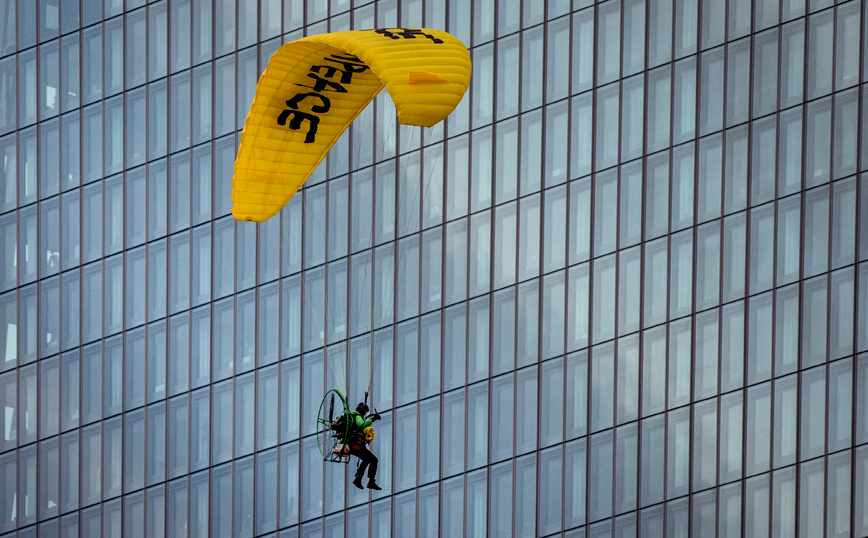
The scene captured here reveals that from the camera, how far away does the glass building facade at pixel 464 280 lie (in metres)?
30.4

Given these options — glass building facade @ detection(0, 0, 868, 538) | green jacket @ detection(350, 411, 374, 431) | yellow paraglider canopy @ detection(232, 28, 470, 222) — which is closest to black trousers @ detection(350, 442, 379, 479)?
green jacket @ detection(350, 411, 374, 431)

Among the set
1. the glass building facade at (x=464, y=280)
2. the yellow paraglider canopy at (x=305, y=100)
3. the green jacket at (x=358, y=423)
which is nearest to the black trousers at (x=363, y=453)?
the green jacket at (x=358, y=423)

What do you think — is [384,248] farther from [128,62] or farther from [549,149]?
[128,62]

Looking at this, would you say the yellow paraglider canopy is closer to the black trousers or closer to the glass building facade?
the black trousers

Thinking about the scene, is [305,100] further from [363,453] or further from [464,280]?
[464,280]

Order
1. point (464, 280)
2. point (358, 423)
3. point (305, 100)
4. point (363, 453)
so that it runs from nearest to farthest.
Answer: point (358, 423), point (363, 453), point (305, 100), point (464, 280)

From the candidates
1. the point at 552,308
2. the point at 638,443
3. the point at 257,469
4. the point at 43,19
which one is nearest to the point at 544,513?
the point at 638,443

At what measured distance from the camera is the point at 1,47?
34562mm

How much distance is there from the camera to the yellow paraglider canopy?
65.1ft

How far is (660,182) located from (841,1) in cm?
578

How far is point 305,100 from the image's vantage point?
22203mm

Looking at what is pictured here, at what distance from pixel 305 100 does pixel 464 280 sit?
10.4 metres

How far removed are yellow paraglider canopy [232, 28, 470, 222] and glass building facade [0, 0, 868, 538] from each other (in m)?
9.19

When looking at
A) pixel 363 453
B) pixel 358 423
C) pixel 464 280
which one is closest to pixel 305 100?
pixel 358 423
